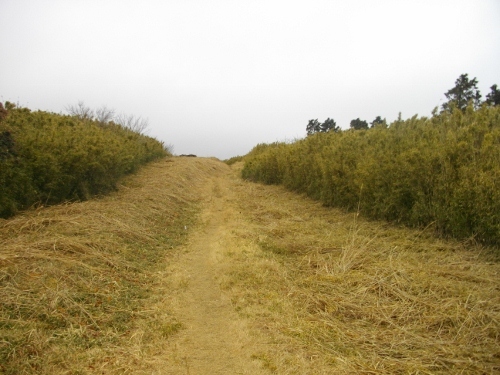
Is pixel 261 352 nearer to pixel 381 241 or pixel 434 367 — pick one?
pixel 434 367

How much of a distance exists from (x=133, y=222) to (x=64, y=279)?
3.19 metres

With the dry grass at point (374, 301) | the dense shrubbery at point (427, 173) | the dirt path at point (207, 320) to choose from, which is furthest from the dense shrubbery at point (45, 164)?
the dense shrubbery at point (427, 173)

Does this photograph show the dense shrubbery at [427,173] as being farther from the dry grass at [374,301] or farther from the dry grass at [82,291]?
the dry grass at [82,291]

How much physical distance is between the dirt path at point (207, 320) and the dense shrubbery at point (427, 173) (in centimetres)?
385

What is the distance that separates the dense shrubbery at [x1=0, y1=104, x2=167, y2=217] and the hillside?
0.63 meters

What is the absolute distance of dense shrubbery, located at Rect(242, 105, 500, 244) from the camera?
5613mm

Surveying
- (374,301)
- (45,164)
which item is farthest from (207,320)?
(45,164)

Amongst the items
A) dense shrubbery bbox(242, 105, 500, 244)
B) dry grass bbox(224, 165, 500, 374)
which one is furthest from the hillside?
dense shrubbery bbox(242, 105, 500, 244)

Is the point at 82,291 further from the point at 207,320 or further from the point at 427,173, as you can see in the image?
the point at 427,173

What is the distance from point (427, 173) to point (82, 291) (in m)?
6.70

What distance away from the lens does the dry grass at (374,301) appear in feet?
10.5

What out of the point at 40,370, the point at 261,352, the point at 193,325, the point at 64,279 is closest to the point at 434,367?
the point at 261,352

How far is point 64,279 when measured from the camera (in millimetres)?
4500

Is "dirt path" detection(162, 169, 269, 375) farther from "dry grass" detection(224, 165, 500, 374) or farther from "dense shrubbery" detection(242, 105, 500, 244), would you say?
"dense shrubbery" detection(242, 105, 500, 244)
